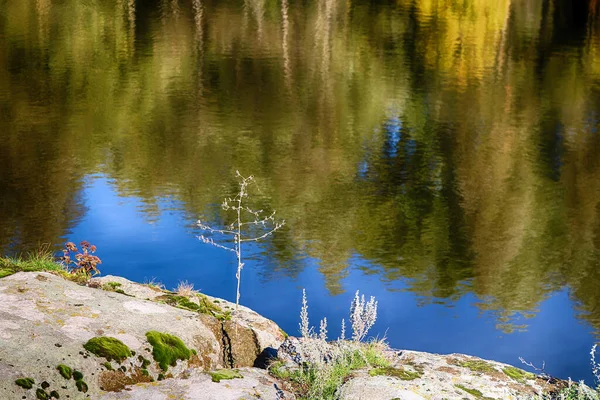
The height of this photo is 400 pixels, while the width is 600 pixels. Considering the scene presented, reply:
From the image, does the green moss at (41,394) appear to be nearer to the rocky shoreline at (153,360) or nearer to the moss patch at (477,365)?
the rocky shoreline at (153,360)

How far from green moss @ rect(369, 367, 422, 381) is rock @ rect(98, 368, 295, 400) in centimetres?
96

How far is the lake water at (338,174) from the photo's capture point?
766 inches

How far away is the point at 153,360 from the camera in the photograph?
7602mm

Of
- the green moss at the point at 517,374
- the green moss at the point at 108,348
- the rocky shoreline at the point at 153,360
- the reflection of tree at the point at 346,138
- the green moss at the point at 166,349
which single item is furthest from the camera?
the reflection of tree at the point at 346,138

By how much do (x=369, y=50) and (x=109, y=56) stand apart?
1909 centimetres

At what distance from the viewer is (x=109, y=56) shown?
54438 mm

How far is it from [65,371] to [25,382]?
16.3 inches

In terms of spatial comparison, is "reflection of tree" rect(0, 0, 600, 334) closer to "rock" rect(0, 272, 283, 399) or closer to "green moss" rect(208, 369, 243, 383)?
"rock" rect(0, 272, 283, 399)

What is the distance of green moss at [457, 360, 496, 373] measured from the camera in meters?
8.70

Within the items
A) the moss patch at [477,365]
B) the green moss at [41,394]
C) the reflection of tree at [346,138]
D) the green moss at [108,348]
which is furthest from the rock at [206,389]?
the reflection of tree at [346,138]

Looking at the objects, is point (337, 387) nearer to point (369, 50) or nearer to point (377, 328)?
point (377, 328)

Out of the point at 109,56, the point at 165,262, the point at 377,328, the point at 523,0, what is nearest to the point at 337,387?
the point at 377,328

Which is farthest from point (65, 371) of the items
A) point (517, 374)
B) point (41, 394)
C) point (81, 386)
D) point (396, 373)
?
point (517, 374)

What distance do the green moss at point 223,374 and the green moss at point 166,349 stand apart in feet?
1.27
